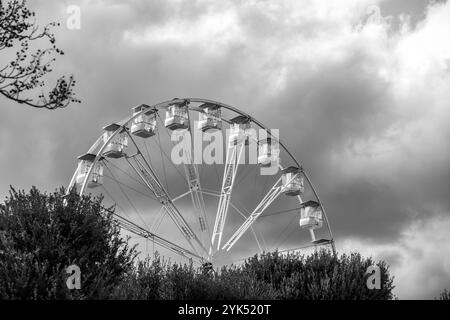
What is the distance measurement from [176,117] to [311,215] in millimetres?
14645

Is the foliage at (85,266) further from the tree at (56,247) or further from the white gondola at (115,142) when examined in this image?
the white gondola at (115,142)

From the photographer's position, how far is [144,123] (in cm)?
4875

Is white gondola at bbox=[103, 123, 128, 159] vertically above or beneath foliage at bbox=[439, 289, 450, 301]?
above

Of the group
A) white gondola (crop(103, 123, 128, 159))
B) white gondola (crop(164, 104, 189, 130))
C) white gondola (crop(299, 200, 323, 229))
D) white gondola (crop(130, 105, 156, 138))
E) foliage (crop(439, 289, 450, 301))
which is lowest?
foliage (crop(439, 289, 450, 301))

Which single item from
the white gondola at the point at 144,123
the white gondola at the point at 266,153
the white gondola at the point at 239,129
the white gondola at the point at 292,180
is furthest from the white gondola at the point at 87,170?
the white gondola at the point at 292,180

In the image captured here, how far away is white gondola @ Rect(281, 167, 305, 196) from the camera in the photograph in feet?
191


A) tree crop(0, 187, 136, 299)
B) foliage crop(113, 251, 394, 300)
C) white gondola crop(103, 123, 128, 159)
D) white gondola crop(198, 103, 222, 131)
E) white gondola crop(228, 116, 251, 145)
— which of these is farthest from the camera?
white gondola crop(228, 116, 251, 145)

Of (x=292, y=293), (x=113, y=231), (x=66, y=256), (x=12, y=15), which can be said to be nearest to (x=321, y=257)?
(x=292, y=293)

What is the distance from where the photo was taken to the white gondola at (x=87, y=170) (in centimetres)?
4647

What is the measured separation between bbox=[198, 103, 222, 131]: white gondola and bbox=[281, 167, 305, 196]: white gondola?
782cm

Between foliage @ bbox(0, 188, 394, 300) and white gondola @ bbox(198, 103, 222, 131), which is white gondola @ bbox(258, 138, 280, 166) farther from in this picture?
foliage @ bbox(0, 188, 394, 300)

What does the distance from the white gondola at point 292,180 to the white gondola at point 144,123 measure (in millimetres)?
13462

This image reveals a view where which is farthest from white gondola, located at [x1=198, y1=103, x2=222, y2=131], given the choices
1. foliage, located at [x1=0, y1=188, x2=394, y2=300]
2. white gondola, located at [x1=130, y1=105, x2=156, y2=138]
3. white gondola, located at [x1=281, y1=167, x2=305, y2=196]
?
foliage, located at [x1=0, y1=188, x2=394, y2=300]

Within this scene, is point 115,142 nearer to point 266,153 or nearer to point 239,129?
point 239,129
